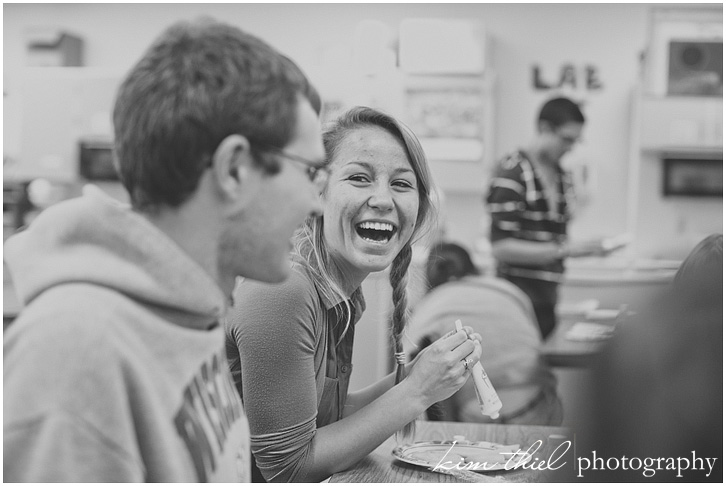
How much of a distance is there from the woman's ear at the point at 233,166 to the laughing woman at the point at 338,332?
492 mm

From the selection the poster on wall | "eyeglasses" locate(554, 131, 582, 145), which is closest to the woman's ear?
"eyeglasses" locate(554, 131, 582, 145)

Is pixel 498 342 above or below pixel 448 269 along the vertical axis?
below

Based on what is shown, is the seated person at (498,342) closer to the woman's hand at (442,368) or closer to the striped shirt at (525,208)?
the striped shirt at (525,208)

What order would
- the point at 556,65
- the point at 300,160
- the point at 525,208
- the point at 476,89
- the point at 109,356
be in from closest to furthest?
the point at 109,356, the point at 300,160, the point at 525,208, the point at 476,89, the point at 556,65

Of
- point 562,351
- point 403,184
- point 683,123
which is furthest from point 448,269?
point 683,123

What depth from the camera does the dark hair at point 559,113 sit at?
11.4ft

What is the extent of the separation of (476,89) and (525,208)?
268 centimetres

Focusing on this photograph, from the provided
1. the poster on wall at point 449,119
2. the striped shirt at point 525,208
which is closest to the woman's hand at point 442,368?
the striped shirt at point 525,208

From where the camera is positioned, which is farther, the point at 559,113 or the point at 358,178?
the point at 559,113

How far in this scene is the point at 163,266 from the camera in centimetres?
77

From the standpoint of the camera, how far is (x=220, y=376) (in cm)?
90

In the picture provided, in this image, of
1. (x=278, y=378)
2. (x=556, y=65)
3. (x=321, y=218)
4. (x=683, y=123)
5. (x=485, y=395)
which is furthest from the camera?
(x=556, y=65)

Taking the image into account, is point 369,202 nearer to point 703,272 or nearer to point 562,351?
point 703,272

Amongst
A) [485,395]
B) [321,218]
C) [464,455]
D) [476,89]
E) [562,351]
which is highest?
[476,89]
